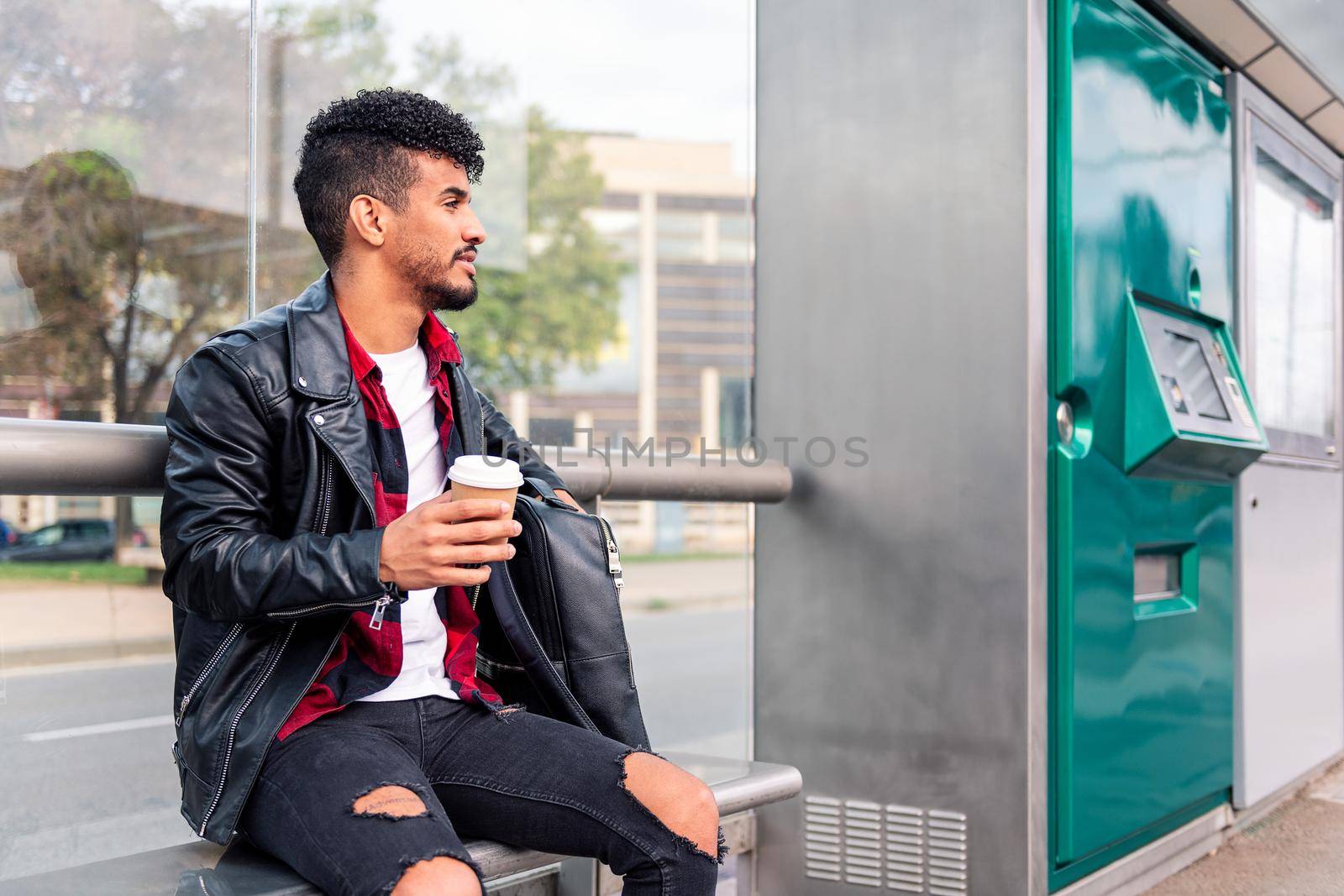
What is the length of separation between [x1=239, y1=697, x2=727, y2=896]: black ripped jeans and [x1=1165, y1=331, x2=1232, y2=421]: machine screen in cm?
185

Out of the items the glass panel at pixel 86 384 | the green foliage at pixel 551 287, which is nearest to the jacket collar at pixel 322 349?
the glass panel at pixel 86 384

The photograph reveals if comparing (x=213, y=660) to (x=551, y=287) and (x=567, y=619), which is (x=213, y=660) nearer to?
(x=567, y=619)

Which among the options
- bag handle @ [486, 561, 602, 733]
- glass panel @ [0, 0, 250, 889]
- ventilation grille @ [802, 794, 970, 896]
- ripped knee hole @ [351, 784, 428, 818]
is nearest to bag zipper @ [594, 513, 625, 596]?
bag handle @ [486, 561, 602, 733]

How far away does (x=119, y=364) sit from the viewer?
3.25m

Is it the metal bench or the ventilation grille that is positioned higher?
the metal bench

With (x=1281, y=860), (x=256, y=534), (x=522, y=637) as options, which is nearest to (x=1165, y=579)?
(x=1281, y=860)

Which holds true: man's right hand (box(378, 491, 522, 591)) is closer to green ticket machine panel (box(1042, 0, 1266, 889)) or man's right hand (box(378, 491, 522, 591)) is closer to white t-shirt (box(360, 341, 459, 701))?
white t-shirt (box(360, 341, 459, 701))

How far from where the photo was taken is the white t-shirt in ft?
5.54

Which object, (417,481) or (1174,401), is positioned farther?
(1174,401)

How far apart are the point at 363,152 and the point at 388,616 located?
69 cm

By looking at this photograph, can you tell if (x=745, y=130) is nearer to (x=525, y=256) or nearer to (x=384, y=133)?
(x=384, y=133)

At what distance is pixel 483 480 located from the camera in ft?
4.50

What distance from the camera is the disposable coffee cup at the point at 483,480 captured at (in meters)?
Result: 1.37

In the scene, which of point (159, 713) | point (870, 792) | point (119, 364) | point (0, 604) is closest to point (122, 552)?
point (159, 713)
